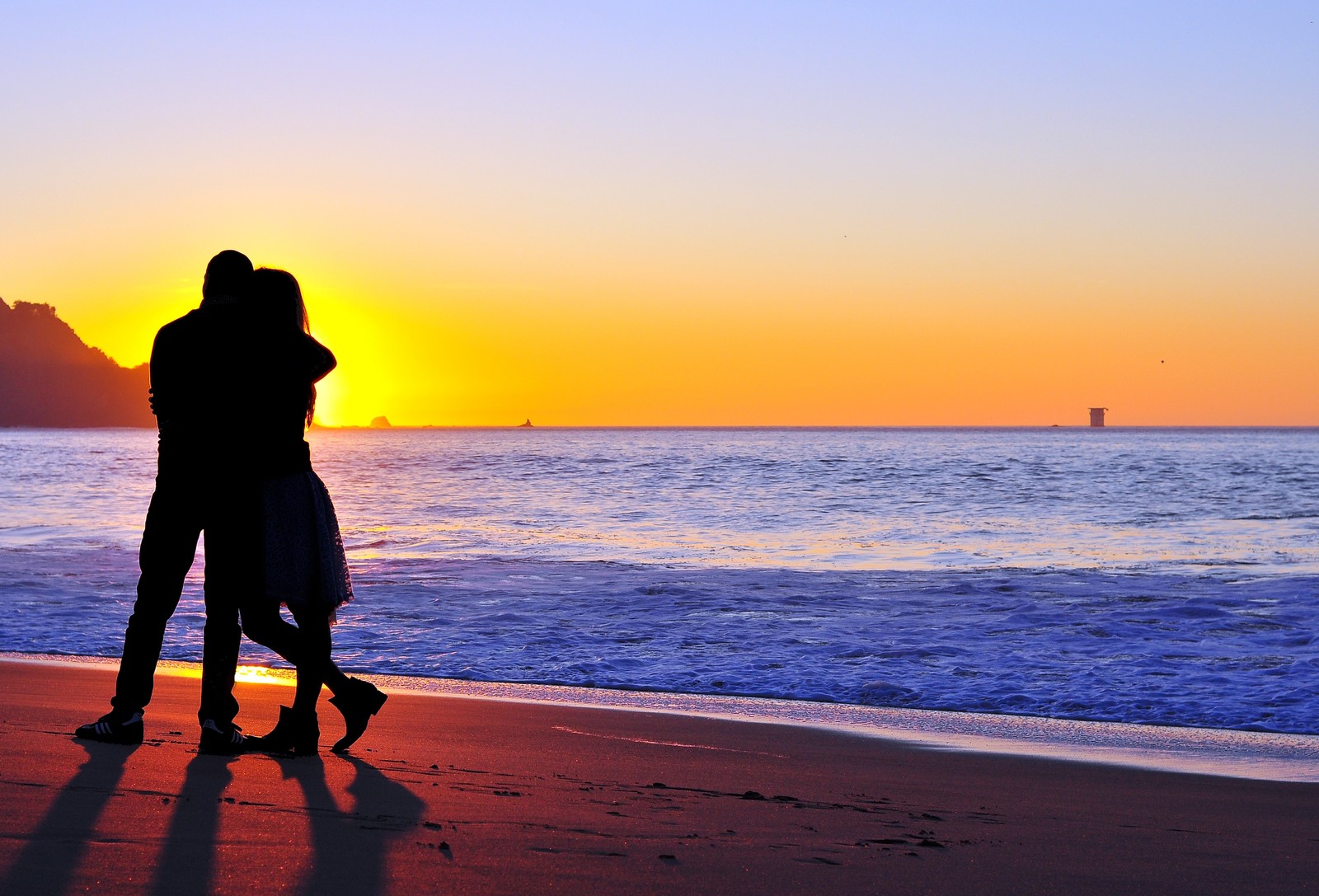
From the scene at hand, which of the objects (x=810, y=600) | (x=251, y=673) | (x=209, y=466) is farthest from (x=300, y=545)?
(x=810, y=600)

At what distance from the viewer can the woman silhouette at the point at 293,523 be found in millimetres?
3568

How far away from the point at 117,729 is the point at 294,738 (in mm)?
552

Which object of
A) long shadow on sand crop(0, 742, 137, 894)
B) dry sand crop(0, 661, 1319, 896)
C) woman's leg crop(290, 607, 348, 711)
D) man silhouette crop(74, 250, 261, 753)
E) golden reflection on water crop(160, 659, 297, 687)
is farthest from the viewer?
golden reflection on water crop(160, 659, 297, 687)

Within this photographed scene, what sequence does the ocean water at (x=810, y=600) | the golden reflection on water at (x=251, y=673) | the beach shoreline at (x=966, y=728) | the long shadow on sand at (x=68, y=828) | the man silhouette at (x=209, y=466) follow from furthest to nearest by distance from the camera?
the ocean water at (x=810, y=600)
the golden reflection on water at (x=251, y=673)
the beach shoreline at (x=966, y=728)
the man silhouette at (x=209, y=466)
the long shadow on sand at (x=68, y=828)

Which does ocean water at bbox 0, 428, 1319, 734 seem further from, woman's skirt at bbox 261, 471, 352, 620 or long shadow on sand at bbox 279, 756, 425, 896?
long shadow on sand at bbox 279, 756, 425, 896

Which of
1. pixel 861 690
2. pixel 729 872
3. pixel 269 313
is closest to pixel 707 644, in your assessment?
pixel 861 690

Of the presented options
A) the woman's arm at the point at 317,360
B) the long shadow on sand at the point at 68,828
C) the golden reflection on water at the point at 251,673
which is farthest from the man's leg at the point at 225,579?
the golden reflection on water at the point at 251,673

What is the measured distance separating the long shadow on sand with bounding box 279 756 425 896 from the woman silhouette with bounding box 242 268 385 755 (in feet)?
0.79

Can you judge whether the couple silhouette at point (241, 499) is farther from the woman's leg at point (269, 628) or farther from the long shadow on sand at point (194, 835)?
the long shadow on sand at point (194, 835)

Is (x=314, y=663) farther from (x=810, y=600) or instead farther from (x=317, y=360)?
(x=810, y=600)

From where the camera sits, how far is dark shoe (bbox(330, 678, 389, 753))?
374 centimetres

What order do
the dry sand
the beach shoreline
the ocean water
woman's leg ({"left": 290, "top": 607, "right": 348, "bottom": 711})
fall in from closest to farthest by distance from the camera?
the dry sand → woman's leg ({"left": 290, "top": 607, "right": 348, "bottom": 711}) → the beach shoreline → the ocean water

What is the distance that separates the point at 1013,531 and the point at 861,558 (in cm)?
506

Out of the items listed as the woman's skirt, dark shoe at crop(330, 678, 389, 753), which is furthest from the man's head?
dark shoe at crop(330, 678, 389, 753)
